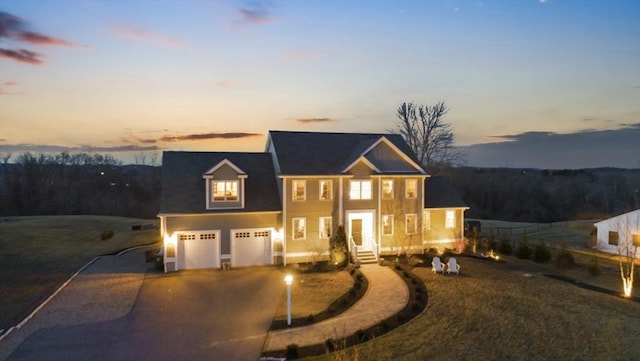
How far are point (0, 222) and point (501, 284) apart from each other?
47.8 m

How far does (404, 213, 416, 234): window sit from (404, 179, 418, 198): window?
1248 millimetres

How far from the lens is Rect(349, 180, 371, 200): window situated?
2495 cm

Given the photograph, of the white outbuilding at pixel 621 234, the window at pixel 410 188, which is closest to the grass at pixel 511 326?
the window at pixel 410 188

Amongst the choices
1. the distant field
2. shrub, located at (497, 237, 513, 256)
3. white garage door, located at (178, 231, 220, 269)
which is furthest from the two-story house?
Answer: the distant field

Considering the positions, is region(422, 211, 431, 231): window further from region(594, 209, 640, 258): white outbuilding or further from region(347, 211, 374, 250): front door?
region(594, 209, 640, 258): white outbuilding

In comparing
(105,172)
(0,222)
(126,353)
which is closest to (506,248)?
(126,353)

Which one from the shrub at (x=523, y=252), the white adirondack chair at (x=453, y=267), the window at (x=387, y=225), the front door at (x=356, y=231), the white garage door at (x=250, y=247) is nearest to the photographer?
the white adirondack chair at (x=453, y=267)

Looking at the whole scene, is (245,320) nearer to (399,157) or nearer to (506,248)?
(399,157)

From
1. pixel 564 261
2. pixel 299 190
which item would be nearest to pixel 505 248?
pixel 564 261

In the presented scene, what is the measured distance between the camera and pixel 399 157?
2636 cm

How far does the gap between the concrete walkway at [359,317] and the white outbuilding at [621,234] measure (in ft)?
53.8

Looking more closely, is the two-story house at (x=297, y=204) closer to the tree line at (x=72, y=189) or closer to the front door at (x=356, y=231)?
the front door at (x=356, y=231)

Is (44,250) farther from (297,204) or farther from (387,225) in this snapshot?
(387,225)

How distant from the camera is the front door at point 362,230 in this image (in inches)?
987
